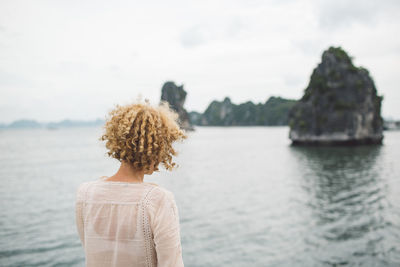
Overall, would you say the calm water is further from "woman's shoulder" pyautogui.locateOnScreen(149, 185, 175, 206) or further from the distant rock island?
the distant rock island

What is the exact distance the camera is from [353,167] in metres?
31.6

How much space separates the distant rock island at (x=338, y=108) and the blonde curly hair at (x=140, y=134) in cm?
6806

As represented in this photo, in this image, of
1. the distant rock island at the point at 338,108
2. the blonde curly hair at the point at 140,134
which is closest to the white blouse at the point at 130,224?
the blonde curly hair at the point at 140,134

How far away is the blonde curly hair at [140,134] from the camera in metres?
2.01

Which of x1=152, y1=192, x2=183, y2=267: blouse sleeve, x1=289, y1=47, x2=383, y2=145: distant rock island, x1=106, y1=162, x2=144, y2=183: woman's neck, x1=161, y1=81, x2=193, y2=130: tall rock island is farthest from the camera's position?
x1=161, y1=81, x2=193, y2=130: tall rock island

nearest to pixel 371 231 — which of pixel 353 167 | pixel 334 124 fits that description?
pixel 353 167

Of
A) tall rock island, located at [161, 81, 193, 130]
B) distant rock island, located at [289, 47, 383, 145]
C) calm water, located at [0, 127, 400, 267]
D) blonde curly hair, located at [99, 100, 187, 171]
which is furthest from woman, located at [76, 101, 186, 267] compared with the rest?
tall rock island, located at [161, 81, 193, 130]

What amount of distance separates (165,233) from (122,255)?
0.35 metres

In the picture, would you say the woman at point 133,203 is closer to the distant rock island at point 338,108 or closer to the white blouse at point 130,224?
the white blouse at point 130,224

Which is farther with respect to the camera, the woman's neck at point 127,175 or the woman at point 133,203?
the woman's neck at point 127,175

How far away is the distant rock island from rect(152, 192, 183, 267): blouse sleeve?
6826 centimetres

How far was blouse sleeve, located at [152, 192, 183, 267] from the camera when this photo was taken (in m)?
1.77

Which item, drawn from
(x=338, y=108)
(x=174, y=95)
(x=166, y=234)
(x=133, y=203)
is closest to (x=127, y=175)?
(x=133, y=203)

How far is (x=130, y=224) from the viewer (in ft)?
6.03
